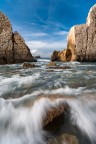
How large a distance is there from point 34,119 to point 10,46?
2807 centimetres

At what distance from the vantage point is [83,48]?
132 feet

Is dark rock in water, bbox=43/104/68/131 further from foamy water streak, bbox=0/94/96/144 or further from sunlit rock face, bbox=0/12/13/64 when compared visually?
sunlit rock face, bbox=0/12/13/64

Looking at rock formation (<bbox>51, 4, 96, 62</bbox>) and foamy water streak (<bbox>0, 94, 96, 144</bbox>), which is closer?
foamy water streak (<bbox>0, 94, 96, 144</bbox>)

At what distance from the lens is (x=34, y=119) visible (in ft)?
16.9

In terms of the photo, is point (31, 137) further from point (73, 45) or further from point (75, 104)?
point (73, 45)

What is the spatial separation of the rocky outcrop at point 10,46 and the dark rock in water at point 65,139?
27.4m

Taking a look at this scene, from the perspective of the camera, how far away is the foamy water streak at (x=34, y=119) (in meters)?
4.64

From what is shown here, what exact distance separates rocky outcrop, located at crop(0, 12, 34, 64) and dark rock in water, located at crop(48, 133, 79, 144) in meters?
27.4

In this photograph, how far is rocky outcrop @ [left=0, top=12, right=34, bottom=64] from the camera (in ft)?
102

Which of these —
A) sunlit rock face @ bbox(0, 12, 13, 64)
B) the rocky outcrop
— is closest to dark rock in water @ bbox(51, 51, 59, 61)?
the rocky outcrop

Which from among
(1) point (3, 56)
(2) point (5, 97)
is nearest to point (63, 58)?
(1) point (3, 56)

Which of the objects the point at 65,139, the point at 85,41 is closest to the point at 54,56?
the point at 85,41

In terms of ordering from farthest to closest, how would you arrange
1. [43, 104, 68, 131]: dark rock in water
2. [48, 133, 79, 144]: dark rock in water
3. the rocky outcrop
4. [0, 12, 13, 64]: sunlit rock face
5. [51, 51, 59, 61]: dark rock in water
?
[51, 51, 59, 61]: dark rock in water
the rocky outcrop
[0, 12, 13, 64]: sunlit rock face
[43, 104, 68, 131]: dark rock in water
[48, 133, 79, 144]: dark rock in water

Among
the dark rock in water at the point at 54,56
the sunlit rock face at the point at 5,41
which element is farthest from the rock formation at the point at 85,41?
the sunlit rock face at the point at 5,41
